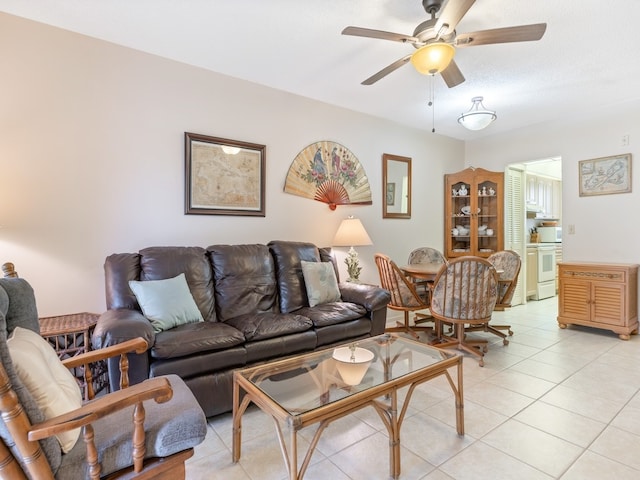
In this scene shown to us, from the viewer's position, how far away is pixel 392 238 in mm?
4500

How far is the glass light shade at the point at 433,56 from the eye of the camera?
6.63 ft

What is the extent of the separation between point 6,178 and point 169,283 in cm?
126

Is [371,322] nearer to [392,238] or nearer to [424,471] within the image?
[424,471]

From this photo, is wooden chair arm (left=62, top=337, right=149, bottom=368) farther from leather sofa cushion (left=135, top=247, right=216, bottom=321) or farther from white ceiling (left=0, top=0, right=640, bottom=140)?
white ceiling (left=0, top=0, right=640, bottom=140)

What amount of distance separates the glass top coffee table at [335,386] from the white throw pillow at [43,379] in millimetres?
669

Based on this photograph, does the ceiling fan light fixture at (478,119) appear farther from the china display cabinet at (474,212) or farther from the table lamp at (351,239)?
the china display cabinet at (474,212)

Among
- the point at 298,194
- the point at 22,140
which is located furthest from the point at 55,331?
the point at 298,194

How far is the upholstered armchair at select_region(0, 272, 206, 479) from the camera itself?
3.18 feet

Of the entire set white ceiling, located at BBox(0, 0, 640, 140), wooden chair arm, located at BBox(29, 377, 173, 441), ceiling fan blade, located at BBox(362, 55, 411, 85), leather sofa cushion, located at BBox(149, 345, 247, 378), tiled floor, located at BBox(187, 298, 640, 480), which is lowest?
tiled floor, located at BBox(187, 298, 640, 480)

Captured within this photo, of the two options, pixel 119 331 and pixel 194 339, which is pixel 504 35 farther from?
pixel 119 331

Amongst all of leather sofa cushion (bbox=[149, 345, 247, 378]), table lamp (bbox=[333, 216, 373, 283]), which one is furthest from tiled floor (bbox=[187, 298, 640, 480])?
table lamp (bbox=[333, 216, 373, 283])

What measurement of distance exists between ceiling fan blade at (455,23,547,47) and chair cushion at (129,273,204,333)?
2.42 meters

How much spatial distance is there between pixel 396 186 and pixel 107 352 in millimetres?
3767

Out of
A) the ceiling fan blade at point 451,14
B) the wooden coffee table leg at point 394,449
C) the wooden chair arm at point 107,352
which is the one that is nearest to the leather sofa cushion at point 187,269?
the wooden chair arm at point 107,352
